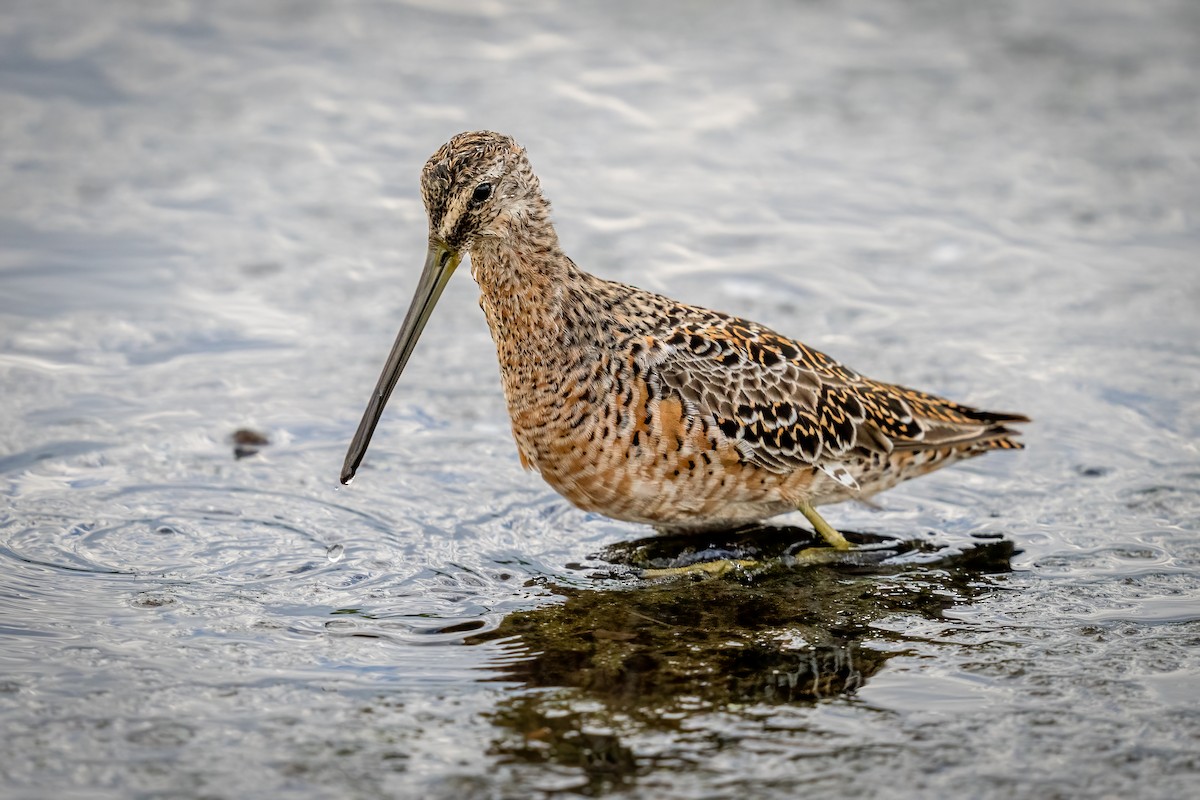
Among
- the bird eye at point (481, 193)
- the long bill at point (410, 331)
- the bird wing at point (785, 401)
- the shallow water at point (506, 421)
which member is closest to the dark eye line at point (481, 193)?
the bird eye at point (481, 193)

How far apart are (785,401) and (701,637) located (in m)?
1.28

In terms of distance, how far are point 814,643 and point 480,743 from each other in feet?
4.89

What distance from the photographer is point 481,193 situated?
590 centimetres

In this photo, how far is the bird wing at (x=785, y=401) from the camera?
6.29 metres

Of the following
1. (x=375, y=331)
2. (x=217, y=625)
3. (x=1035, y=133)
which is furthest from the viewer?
(x=1035, y=133)

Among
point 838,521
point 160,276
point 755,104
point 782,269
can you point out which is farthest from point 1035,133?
point 160,276

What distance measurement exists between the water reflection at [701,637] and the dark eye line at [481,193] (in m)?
1.60

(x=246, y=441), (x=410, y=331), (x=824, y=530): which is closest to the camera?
(x=410, y=331)

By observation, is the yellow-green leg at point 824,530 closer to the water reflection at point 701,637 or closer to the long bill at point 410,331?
the water reflection at point 701,637

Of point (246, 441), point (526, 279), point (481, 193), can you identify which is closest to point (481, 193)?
point (481, 193)

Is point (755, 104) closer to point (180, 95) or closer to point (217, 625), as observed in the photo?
point (180, 95)

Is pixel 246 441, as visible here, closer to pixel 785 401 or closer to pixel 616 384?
pixel 616 384

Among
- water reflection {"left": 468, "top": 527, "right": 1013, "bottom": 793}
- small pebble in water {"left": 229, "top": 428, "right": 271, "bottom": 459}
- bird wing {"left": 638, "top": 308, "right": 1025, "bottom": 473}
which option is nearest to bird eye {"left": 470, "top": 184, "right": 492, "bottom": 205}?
bird wing {"left": 638, "top": 308, "right": 1025, "bottom": 473}

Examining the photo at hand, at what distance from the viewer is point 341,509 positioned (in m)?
6.63
